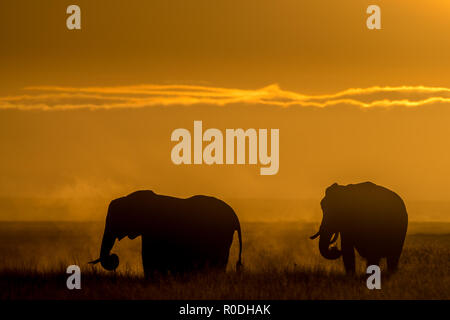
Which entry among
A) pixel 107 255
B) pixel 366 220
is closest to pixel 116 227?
pixel 107 255

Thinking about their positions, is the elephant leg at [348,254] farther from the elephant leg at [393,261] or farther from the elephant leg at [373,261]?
the elephant leg at [393,261]

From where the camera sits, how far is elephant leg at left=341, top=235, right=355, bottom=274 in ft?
39.9

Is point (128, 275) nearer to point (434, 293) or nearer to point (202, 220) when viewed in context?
→ point (202, 220)

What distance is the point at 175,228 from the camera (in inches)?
500

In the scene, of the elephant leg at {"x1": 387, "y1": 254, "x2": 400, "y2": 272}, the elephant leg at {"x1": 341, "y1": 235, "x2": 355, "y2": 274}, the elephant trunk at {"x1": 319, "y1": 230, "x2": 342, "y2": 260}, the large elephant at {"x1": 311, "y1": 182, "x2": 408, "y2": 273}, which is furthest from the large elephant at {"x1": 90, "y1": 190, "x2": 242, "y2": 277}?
the elephant leg at {"x1": 387, "y1": 254, "x2": 400, "y2": 272}

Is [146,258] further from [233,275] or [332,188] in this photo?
[332,188]

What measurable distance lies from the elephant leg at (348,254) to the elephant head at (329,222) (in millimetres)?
101

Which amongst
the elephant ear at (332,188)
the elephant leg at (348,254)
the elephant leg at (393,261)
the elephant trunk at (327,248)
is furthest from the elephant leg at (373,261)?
the elephant ear at (332,188)

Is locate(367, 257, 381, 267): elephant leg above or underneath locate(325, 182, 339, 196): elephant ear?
underneath

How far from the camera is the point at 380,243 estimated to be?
41.8ft

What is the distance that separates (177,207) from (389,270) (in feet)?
10.6

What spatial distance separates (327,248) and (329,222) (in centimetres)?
58

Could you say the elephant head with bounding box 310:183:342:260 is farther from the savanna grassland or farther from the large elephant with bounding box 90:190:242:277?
the large elephant with bounding box 90:190:242:277

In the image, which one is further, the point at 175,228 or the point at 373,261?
the point at 175,228
